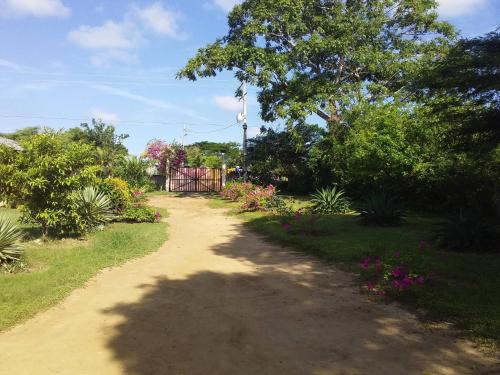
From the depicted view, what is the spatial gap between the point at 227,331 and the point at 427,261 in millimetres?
4493

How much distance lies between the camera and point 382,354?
438 centimetres

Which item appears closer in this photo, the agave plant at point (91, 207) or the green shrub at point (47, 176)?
the green shrub at point (47, 176)

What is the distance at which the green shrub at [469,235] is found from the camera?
9109 mm

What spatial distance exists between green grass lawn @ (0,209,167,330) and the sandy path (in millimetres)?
261

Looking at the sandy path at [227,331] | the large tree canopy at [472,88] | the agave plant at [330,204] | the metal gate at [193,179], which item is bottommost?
the sandy path at [227,331]

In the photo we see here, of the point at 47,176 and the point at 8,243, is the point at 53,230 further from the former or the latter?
the point at 8,243

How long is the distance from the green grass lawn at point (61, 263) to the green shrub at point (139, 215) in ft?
4.49

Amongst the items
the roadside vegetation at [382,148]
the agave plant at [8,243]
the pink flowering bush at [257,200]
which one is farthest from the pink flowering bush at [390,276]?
the pink flowering bush at [257,200]

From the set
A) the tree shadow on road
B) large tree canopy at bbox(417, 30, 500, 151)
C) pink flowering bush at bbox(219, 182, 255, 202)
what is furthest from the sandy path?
pink flowering bush at bbox(219, 182, 255, 202)

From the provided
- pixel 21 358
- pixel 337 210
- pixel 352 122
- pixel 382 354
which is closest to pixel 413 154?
pixel 337 210

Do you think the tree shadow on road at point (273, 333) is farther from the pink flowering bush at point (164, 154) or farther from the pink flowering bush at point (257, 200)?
the pink flowering bush at point (164, 154)

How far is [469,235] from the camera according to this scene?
9.16m

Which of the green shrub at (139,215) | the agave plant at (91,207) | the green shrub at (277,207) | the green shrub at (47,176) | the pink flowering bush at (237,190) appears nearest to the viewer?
the green shrub at (47,176)

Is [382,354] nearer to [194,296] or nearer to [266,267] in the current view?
[194,296]
